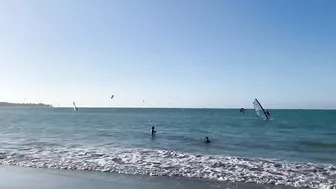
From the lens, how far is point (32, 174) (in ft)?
45.1

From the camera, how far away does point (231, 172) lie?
14.5 metres

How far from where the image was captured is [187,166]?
15891 mm

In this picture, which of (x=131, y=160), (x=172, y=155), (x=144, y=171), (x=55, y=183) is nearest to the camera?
(x=55, y=183)

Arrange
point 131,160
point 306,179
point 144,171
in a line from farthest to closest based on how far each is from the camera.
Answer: point 131,160, point 144,171, point 306,179

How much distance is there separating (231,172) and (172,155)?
5965 mm

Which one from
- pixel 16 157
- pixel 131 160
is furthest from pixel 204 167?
pixel 16 157

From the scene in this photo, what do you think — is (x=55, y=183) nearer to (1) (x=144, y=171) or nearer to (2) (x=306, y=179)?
(1) (x=144, y=171)

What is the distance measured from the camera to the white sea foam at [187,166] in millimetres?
13438

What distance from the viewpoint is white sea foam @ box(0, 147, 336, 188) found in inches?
529

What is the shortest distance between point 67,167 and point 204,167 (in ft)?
20.6

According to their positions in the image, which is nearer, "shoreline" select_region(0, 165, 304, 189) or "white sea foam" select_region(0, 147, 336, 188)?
"shoreline" select_region(0, 165, 304, 189)

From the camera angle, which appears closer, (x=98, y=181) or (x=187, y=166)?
(x=98, y=181)

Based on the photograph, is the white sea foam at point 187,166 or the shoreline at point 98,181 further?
the white sea foam at point 187,166

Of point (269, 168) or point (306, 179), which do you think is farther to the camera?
point (269, 168)
